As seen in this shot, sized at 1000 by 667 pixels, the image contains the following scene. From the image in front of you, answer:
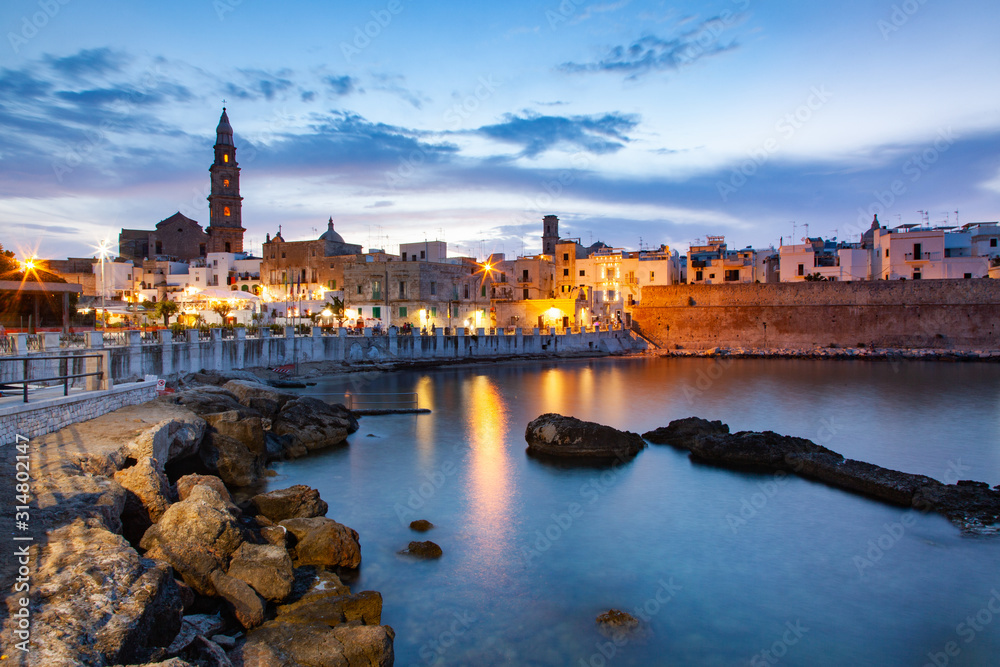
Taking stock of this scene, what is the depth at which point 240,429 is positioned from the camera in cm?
1539

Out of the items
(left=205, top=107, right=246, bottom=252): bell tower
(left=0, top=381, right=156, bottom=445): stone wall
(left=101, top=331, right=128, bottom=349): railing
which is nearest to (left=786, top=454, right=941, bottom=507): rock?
(left=0, top=381, right=156, bottom=445): stone wall

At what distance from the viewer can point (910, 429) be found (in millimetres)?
22766

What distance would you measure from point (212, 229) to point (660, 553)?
213 ft

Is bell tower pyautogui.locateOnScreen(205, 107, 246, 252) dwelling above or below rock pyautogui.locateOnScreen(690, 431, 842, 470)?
above

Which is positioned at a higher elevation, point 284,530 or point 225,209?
point 225,209

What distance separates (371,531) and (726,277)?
6063 centimetres

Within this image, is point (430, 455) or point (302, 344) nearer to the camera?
point (430, 455)

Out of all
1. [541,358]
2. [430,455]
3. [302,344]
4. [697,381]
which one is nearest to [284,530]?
[430,455]

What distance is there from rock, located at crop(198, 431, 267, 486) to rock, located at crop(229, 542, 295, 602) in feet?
18.1

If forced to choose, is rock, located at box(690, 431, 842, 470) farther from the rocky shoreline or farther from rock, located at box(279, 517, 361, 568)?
the rocky shoreline

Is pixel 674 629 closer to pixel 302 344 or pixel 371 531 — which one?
pixel 371 531

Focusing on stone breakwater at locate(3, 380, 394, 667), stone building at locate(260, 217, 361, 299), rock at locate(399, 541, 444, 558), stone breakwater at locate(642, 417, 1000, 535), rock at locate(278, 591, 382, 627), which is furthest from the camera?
stone building at locate(260, 217, 361, 299)

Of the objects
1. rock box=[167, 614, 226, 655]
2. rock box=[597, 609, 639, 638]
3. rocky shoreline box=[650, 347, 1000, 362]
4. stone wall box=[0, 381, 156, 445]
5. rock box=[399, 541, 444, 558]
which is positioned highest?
stone wall box=[0, 381, 156, 445]

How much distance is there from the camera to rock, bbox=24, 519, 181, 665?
18.2 feet
